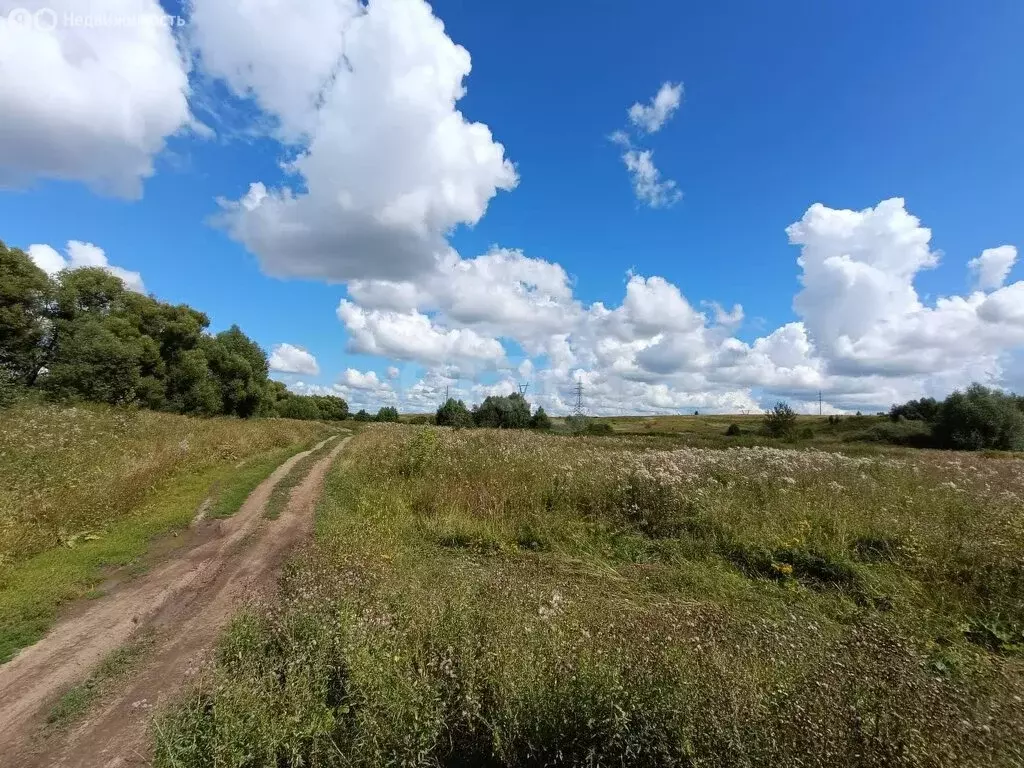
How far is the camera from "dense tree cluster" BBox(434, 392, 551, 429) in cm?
8738

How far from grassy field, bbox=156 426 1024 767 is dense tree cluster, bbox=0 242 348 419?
26998 mm

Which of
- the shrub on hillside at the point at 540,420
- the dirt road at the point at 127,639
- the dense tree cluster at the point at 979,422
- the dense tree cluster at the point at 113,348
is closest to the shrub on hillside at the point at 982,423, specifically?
the dense tree cluster at the point at 979,422

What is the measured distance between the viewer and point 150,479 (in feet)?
49.0

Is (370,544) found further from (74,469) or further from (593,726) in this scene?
(74,469)

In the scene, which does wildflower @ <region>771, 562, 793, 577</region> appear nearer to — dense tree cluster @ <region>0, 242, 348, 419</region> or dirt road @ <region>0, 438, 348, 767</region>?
dirt road @ <region>0, 438, 348, 767</region>

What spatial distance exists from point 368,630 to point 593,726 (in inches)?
99.1

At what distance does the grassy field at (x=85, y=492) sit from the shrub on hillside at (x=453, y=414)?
6382 centimetres

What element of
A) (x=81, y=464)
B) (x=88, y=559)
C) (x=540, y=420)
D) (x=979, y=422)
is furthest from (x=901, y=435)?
(x=81, y=464)

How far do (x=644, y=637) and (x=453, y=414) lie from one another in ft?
282

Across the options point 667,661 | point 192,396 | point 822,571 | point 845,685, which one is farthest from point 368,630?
point 192,396

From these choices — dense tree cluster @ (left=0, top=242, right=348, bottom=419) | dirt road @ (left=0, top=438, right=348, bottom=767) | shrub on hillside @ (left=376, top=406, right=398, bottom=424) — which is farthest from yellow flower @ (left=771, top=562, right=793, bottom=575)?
shrub on hillside @ (left=376, top=406, right=398, bottom=424)

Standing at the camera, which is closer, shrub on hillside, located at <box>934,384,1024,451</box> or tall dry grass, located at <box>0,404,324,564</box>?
tall dry grass, located at <box>0,404,324,564</box>

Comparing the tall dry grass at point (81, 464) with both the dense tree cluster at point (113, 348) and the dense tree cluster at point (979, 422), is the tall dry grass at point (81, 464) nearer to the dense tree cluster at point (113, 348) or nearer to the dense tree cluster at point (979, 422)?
the dense tree cluster at point (113, 348)

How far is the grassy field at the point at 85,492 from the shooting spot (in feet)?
26.7
